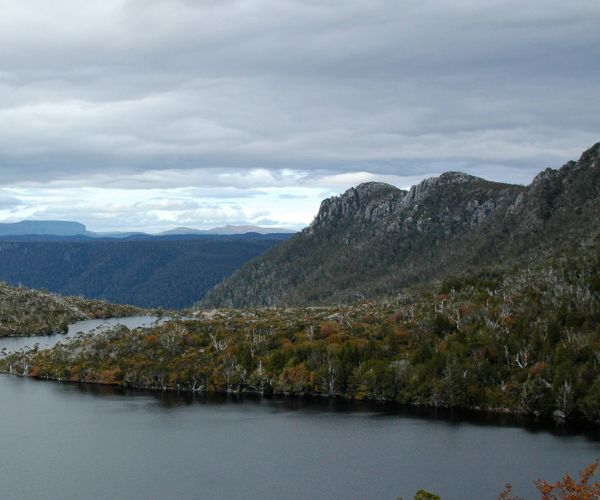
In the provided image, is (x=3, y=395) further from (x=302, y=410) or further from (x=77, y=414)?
(x=302, y=410)

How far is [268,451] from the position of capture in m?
111

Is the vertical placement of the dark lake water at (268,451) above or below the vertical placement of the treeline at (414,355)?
below

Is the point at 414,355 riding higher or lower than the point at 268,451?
higher

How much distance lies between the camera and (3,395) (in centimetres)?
15888

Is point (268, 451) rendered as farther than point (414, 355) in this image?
No

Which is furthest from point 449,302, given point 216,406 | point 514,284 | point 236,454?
point 236,454

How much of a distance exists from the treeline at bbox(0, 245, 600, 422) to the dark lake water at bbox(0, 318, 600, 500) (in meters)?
8.03

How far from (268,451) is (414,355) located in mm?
49120

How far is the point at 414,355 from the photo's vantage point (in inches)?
5965

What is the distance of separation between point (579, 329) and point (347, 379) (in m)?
46.2

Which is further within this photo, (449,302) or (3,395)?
(449,302)

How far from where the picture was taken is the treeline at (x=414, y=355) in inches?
5325

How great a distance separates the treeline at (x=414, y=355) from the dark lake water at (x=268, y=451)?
26.4 feet

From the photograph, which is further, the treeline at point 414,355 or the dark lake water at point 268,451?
the treeline at point 414,355
